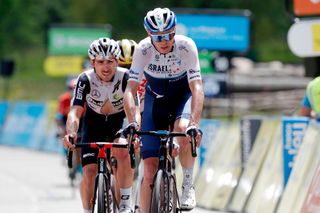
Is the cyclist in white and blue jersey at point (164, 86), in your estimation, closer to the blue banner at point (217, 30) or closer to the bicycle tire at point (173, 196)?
the bicycle tire at point (173, 196)

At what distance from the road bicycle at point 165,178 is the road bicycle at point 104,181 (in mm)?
410

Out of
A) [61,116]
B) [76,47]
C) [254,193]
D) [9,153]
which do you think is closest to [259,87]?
[76,47]

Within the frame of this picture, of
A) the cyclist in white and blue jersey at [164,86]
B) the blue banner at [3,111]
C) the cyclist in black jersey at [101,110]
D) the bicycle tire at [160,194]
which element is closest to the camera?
the bicycle tire at [160,194]

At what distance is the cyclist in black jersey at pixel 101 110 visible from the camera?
11.2 meters

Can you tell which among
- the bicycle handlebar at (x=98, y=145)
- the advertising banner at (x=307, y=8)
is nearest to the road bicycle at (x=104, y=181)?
the bicycle handlebar at (x=98, y=145)

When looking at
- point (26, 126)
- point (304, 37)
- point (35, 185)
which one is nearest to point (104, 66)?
point (304, 37)

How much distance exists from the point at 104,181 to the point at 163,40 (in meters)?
1.37

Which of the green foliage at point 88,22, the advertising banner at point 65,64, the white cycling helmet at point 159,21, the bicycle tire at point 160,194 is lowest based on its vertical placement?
the bicycle tire at point 160,194

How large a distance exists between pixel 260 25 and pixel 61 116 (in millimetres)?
65752

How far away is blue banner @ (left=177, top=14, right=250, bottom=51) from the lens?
27.6 m

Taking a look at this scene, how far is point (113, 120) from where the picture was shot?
11.7m

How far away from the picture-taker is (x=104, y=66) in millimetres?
11281

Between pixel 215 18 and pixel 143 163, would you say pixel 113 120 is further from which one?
pixel 215 18

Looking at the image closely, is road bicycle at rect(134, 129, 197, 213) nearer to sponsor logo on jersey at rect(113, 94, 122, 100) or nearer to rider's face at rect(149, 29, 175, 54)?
rider's face at rect(149, 29, 175, 54)
